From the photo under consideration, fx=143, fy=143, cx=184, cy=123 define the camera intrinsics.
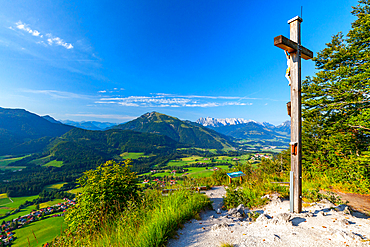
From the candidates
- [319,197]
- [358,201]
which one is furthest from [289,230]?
[358,201]

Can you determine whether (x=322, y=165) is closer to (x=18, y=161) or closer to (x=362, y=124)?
(x=362, y=124)

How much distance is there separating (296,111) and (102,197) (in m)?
6.21

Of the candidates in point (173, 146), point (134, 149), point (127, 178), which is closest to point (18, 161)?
point (134, 149)

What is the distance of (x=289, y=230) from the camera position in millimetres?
3221

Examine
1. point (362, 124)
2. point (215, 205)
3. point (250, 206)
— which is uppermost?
point (362, 124)

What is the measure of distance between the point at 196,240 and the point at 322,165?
31.2 feet

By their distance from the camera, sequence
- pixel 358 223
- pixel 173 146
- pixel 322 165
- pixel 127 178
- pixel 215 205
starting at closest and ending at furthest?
pixel 358 223
pixel 127 178
pixel 215 205
pixel 322 165
pixel 173 146

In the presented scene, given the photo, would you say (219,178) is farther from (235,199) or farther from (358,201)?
(358,201)

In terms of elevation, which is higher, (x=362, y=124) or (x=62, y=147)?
(x=362, y=124)

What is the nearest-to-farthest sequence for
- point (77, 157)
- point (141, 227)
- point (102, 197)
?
point (141, 227) < point (102, 197) < point (77, 157)

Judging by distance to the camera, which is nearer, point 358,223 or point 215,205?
point 358,223

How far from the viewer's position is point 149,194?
537 centimetres

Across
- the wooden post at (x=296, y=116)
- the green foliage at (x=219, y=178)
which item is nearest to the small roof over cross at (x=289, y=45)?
the wooden post at (x=296, y=116)

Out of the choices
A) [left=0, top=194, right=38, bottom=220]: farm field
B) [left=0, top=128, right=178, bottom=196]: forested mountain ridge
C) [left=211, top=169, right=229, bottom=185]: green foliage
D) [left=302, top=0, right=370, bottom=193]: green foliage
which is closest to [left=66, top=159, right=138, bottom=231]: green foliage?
[left=211, top=169, right=229, bottom=185]: green foliage
